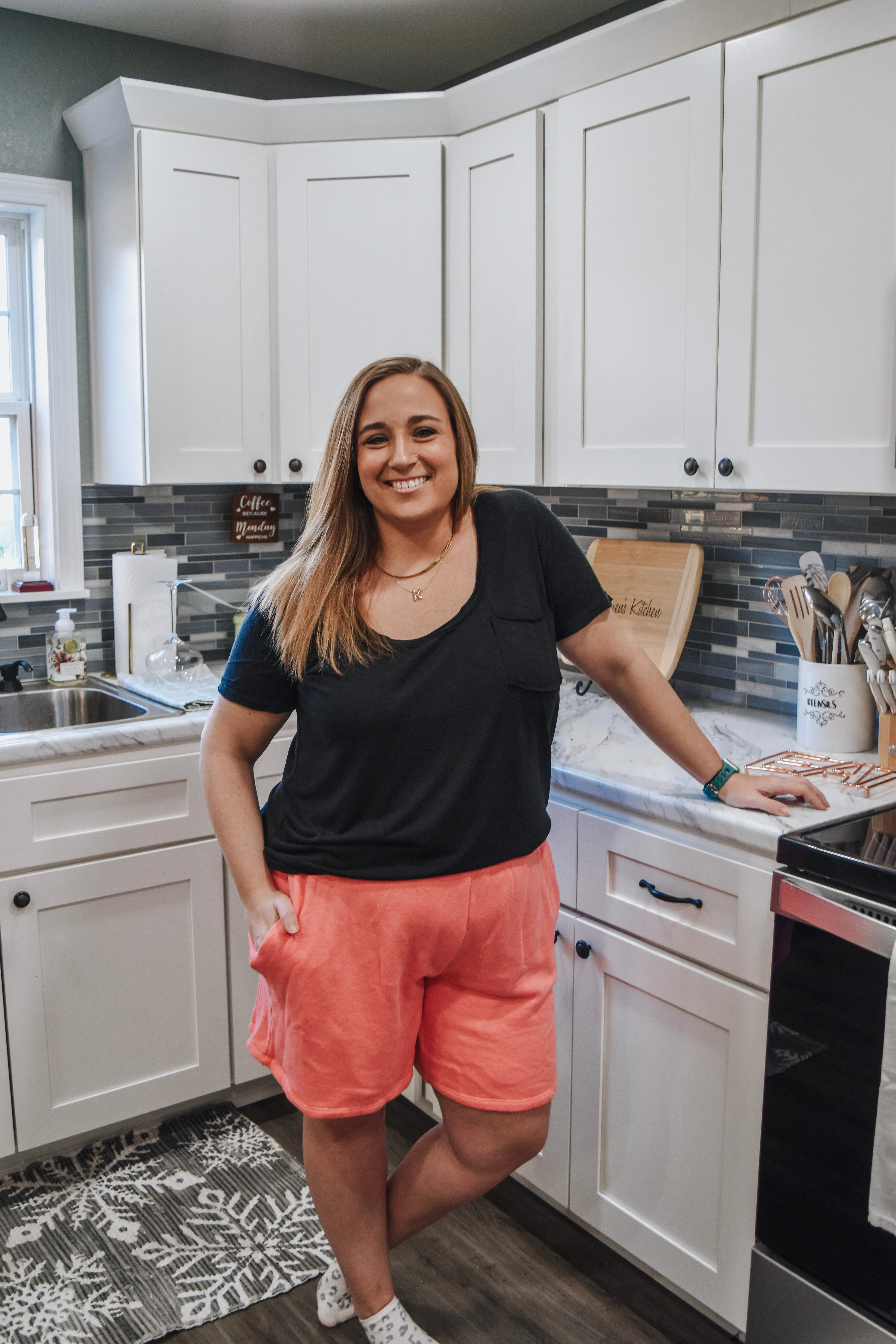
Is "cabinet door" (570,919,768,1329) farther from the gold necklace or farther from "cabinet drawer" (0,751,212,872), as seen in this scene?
"cabinet drawer" (0,751,212,872)

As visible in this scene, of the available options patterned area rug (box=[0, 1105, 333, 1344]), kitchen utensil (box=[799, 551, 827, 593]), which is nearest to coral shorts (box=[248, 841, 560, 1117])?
patterned area rug (box=[0, 1105, 333, 1344])

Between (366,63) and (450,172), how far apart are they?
690 millimetres

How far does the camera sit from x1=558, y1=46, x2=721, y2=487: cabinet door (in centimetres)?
201

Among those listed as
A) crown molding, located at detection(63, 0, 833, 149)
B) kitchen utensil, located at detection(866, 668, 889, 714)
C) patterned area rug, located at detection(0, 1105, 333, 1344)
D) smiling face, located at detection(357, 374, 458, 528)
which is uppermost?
crown molding, located at detection(63, 0, 833, 149)

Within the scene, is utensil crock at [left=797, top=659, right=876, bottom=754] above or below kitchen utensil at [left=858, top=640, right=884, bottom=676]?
below

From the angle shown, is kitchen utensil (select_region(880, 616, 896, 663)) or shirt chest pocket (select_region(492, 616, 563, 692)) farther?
kitchen utensil (select_region(880, 616, 896, 663))

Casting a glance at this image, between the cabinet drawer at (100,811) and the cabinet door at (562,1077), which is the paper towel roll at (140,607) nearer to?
the cabinet drawer at (100,811)

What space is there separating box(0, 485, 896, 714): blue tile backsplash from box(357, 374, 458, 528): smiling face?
0.90m

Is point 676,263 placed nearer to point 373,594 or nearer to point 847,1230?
point 373,594

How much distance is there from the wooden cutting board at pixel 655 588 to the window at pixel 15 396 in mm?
1423

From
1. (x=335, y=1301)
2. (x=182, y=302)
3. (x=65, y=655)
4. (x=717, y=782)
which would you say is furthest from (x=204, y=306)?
(x=335, y=1301)

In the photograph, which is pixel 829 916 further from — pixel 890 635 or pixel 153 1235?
Answer: pixel 153 1235

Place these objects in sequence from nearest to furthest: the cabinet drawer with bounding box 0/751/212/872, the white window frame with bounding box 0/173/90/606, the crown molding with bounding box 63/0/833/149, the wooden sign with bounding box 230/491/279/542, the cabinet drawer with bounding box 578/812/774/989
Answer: the cabinet drawer with bounding box 578/812/774/989 < the crown molding with bounding box 63/0/833/149 < the cabinet drawer with bounding box 0/751/212/872 < the white window frame with bounding box 0/173/90/606 < the wooden sign with bounding box 230/491/279/542

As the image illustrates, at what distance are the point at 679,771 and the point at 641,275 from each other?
0.93m
